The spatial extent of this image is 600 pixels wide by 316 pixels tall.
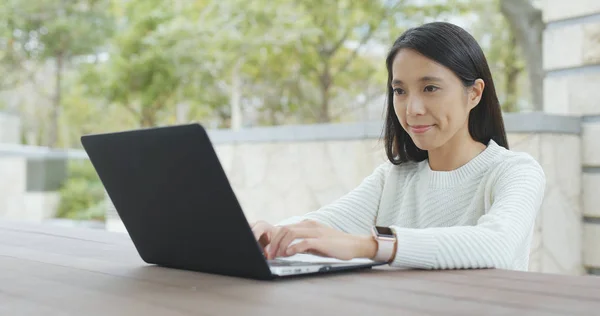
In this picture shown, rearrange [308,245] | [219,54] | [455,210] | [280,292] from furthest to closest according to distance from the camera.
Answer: [219,54]
[455,210]
[308,245]
[280,292]

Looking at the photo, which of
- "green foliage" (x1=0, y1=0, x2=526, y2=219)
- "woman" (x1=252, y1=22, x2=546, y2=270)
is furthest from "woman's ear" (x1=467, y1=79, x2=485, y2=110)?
"green foliage" (x1=0, y1=0, x2=526, y2=219)

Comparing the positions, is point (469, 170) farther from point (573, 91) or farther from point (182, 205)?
point (573, 91)

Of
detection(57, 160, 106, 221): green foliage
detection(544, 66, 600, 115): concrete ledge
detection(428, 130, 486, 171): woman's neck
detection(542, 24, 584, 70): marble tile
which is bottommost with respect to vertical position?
detection(57, 160, 106, 221): green foliage

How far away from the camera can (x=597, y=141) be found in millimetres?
2957

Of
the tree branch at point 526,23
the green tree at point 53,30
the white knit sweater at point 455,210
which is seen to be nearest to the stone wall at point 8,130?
the green tree at point 53,30

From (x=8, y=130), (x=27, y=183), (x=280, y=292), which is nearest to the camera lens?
(x=280, y=292)

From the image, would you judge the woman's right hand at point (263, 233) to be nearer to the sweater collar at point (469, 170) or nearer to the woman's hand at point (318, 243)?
the woman's hand at point (318, 243)

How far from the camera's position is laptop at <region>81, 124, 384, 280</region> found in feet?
2.96

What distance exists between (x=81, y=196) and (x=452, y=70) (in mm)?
7127

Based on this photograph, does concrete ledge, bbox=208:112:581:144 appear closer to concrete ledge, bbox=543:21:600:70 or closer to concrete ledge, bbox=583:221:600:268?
concrete ledge, bbox=543:21:600:70

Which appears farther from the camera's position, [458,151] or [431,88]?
[458,151]

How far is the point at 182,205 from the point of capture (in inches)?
38.8

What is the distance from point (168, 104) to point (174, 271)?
10499 millimetres

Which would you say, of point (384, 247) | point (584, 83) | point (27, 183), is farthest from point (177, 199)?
point (27, 183)
